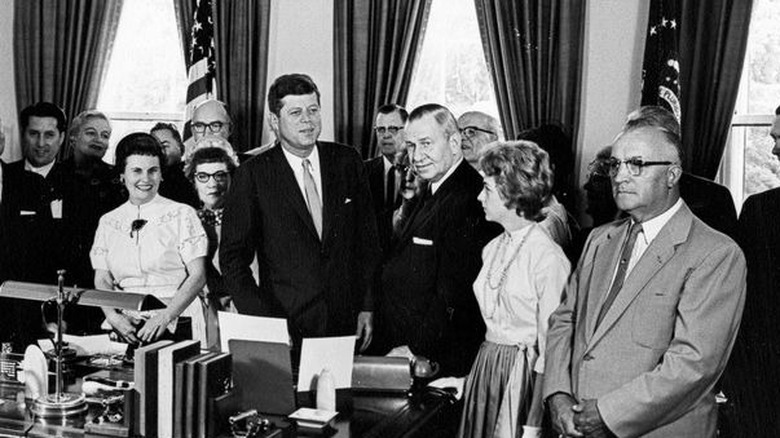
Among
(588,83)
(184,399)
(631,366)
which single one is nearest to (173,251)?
(184,399)

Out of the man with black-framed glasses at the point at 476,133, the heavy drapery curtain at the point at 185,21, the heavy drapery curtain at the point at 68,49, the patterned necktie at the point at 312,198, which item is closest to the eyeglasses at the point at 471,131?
the man with black-framed glasses at the point at 476,133

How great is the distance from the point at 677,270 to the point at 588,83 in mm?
3510

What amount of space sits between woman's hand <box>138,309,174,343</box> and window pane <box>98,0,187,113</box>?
3976 millimetres

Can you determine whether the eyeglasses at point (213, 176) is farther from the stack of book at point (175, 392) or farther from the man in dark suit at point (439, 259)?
the stack of book at point (175, 392)

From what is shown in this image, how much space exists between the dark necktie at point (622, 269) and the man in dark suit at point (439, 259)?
2.58ft

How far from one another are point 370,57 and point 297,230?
3066 mm

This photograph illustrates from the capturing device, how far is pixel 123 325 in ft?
11.4

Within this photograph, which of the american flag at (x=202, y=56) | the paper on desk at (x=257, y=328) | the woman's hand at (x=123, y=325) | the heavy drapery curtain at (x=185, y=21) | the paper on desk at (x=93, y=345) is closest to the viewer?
the paper on desk at (x=257, y=328)

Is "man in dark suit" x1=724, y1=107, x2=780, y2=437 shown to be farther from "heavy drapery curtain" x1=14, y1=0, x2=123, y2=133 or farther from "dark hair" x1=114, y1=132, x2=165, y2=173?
"heavy drapery curtain" x1=14, y1=0, x2=123, y2=133

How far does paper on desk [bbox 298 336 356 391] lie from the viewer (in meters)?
2.65

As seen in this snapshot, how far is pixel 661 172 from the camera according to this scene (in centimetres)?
263

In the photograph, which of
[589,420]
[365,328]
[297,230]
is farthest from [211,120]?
[589,420]

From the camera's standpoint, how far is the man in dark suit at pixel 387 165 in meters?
5.20

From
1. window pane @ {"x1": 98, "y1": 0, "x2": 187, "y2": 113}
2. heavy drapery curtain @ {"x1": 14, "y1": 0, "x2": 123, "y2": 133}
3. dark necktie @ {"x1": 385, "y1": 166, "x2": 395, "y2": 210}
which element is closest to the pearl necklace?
dark necktie @ {"x1": 385, "y1": 166, "x2": 395, "y2": 210}
